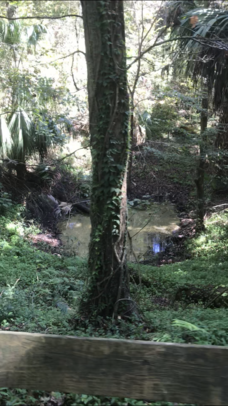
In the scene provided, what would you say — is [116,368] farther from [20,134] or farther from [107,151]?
[20,134]

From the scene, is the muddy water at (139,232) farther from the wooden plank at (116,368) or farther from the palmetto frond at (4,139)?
the wooden plank at (116,368)

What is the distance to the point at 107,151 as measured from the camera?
4051 millimetres

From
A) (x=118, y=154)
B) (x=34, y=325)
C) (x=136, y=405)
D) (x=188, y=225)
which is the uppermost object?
(x=118, y=154)

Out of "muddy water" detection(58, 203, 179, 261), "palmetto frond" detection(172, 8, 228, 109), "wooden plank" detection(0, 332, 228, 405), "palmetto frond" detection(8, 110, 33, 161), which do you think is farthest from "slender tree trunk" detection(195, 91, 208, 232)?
"wooden plank" detection(0, 332, 228, 405)

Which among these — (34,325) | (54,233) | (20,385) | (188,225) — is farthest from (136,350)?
(188,225)

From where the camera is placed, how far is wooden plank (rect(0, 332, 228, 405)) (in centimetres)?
180

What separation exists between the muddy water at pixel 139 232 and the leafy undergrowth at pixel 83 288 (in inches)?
54.5

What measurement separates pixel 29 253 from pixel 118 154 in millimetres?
5645

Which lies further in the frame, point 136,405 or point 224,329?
point 224,329

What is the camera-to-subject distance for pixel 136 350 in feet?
6.13

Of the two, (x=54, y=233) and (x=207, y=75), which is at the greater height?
(x=207, y=75)

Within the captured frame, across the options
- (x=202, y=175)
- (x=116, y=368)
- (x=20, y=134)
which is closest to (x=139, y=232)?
(x=202, y=175)

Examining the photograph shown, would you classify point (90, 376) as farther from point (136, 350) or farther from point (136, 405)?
point (136, 405)

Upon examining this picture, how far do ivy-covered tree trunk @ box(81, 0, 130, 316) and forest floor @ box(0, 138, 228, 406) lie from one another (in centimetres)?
34
